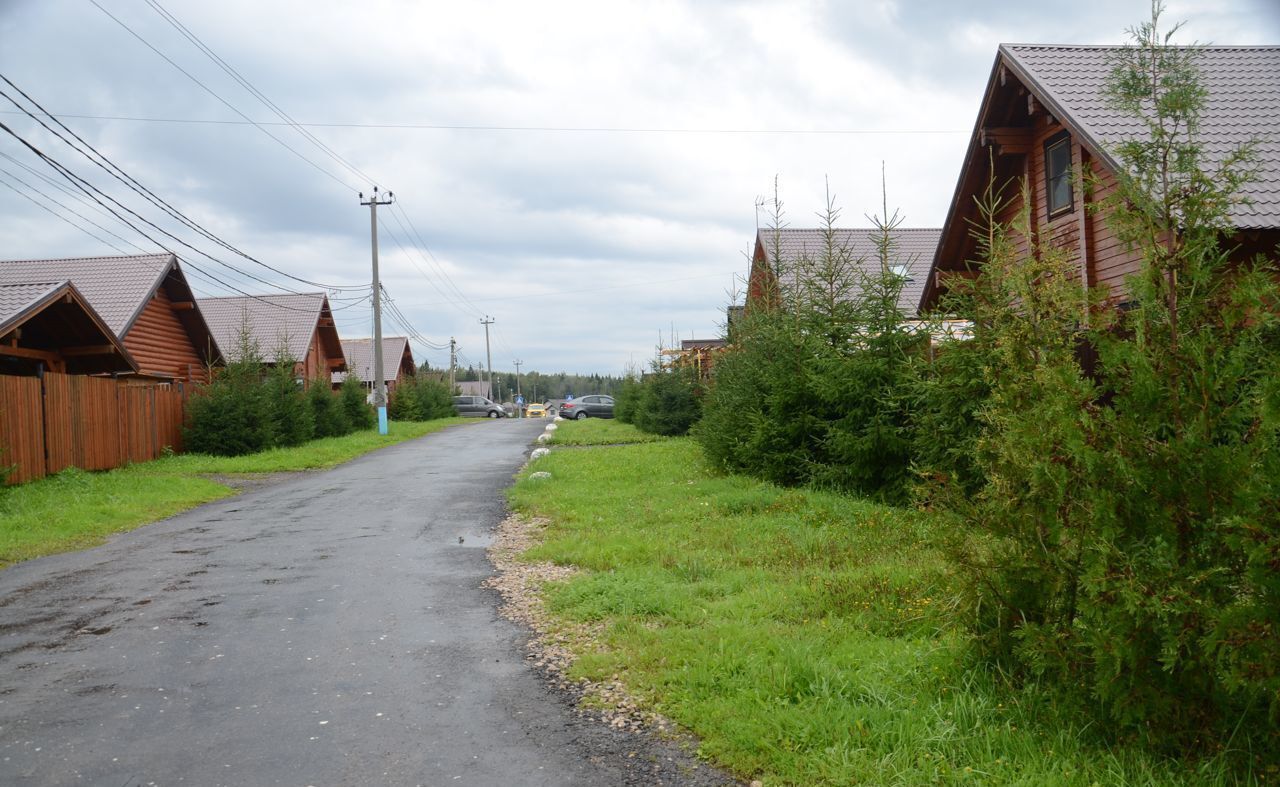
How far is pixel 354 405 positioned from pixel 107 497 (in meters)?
21.6

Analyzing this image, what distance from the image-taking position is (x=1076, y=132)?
13.0 metres

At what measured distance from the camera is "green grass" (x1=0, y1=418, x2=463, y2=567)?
11.1 meters

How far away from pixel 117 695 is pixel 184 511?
9607 millimetres

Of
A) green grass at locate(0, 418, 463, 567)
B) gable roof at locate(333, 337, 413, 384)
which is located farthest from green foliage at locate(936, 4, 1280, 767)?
gable roof at locate(333, 337, 413, 384)

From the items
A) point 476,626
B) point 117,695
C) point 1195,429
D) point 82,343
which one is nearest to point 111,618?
point 117,695

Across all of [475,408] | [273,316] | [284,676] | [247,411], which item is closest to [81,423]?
[247,411]

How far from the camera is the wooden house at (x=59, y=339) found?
1670cm

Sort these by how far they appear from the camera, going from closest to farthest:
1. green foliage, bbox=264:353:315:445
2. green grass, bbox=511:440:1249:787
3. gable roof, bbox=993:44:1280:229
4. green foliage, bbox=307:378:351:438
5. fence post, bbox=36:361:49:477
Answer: green grass, bbox=511:440:1249:787 → gable roof, bbox=993:44:1280:229 → fence post, bbox=36:361:49:477 → green foliage, bbox=264:353:315:445 → green foliage, bbox=307:378:351:438

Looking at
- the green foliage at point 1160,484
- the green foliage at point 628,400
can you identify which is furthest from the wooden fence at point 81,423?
the green foliage at point 628,400

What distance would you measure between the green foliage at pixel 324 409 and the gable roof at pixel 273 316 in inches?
291

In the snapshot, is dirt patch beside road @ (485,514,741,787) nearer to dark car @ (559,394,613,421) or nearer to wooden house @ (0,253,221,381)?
wooden house @ (0,253,221,381)

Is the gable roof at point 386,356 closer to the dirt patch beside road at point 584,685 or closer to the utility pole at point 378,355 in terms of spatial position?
the utility pole at point 378,355

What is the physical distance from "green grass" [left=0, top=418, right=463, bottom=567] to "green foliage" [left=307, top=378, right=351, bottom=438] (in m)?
7.24

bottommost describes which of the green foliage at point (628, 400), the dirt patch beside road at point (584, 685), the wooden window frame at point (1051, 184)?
the dirt patch beside road at point (584, 685)
